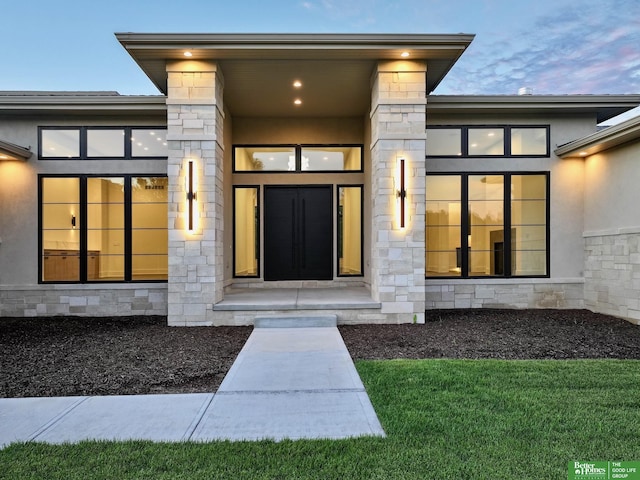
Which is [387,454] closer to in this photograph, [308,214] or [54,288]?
[308,214]

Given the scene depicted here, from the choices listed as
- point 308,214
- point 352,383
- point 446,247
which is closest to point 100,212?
→ point 308,214

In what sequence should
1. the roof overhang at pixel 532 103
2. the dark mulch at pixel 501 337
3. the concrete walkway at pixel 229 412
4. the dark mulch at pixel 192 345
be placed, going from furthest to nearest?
the roof overhang at pixel 532 103 < the dark mulch at pixel 501 337 < the dark mulch at pixel 192 345 < the concrete walkway at pixel 229 412

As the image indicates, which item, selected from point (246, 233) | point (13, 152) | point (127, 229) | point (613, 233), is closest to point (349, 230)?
point (246, 233)

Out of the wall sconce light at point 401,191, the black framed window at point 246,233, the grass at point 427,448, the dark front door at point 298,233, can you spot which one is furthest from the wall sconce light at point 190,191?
the grass at point 427,448

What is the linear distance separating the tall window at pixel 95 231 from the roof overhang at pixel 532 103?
606 cm

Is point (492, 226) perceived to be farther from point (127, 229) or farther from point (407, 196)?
point (127, 229)

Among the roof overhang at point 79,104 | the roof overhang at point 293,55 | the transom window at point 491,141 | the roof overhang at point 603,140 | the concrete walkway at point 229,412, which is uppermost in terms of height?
the roof overhang at point 293,55

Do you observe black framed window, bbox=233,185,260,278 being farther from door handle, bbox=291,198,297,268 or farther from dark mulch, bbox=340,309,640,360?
dark mulch, bbox=340,309,640,360

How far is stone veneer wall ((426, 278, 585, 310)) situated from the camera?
7683 mm

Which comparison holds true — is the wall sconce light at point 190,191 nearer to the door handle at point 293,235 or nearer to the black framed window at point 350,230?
the door handle at point 293,235

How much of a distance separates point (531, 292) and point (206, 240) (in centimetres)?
637

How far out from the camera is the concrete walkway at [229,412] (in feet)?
8.54

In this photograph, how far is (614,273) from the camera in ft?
22.8

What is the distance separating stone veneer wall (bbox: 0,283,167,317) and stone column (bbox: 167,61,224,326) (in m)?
1.67
